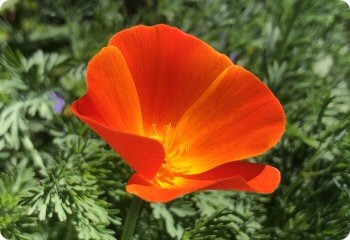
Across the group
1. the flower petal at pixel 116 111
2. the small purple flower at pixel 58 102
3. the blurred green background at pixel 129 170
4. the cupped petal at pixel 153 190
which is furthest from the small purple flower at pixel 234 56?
the cupped petal at pixel 153 190

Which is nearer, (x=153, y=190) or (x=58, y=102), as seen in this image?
(x=153, y=190)

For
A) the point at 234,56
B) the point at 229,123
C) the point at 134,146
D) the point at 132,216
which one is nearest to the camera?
the point at 134,146

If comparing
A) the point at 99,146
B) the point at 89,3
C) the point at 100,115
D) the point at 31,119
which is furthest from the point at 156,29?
the point at 89,3

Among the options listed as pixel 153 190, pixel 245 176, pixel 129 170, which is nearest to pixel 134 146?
pixel 153 190

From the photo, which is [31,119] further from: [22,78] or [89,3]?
[89,3]

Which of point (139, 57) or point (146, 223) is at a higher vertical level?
point (139, 57)

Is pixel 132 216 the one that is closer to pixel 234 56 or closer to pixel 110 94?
pixel 110 94

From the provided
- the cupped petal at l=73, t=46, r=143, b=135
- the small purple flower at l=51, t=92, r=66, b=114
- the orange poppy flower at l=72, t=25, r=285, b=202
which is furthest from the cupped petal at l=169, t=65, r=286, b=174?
the small purple flower at l=51, t=92, r=66, b=114
